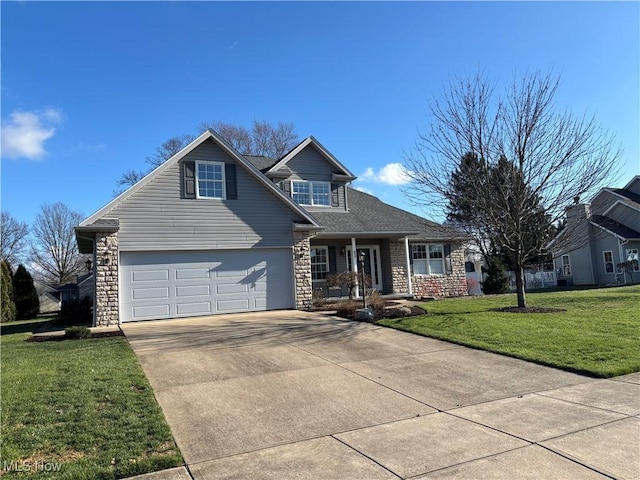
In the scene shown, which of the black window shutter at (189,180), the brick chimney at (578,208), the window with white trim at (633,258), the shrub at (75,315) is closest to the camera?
the brick chimney at (578,208)

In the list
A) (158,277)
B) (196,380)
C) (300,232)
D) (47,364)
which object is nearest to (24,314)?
(158,277)

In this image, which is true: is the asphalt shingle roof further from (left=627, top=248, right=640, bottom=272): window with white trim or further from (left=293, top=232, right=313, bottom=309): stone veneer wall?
(left=293, top=232, right=313, bottom=309): stone veneer wall

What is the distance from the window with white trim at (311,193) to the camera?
66.9 feet

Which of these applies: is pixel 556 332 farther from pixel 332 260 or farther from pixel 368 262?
pixel 368 262

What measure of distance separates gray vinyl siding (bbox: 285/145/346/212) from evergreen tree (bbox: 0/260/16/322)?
62.3ft

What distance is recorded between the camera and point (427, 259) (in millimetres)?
22234

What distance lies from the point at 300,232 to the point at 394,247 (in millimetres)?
5751

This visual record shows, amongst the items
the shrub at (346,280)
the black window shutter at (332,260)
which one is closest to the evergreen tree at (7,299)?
A: the black window shutter at (332,260)

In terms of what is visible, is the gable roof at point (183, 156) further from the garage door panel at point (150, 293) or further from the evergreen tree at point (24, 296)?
the evergreen tree at point (24, 296)

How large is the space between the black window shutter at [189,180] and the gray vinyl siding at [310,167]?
17.8ft

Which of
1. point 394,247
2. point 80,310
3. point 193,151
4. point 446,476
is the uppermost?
point 193,151

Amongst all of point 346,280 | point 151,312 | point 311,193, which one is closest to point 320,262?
point 346,280

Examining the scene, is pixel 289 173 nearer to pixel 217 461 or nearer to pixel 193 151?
pixel 193 151

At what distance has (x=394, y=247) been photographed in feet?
68.5
